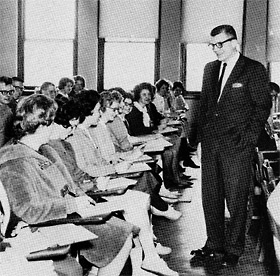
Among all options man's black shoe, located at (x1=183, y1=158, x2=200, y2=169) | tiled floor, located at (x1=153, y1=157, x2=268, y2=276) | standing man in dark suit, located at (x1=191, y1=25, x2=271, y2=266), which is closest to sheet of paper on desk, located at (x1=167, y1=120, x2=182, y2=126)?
man's black shoe, located at (x1=183, y1=158, x2=200, y2=169)

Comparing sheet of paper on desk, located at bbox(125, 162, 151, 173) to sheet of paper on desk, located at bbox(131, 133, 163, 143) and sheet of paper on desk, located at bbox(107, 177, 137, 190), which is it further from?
sheet of paper on desk, located at bbox(131, 133, 163, 143)

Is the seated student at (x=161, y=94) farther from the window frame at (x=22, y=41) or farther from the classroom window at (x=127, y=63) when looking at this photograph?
the window frame at (x=22, y=41)

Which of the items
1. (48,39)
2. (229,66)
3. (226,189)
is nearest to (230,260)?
(226,189)

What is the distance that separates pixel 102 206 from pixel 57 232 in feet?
1.39

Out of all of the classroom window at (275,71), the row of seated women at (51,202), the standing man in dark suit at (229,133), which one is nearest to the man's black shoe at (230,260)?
the standing man in dark suit at (229,133)

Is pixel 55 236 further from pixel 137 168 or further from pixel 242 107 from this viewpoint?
pixel 242 107

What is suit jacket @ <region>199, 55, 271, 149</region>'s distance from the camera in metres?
3.55

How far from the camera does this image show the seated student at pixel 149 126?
6223 millimetres

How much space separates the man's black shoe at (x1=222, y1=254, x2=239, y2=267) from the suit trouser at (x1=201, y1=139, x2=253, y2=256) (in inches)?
1.3

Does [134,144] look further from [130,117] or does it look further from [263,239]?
[263,239]

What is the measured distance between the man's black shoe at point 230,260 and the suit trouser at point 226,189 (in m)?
0.03

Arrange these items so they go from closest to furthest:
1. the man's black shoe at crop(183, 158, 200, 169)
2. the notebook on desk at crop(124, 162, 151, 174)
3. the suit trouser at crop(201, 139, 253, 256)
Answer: the suit trouser at crop(201, 139, 253, 256) → the notebook on desk at crop(124, 162, 151, 174) → the man's black shoe at crop(183, 158, 200, 169)

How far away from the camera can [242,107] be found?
11.9 feet

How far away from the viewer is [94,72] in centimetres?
979
